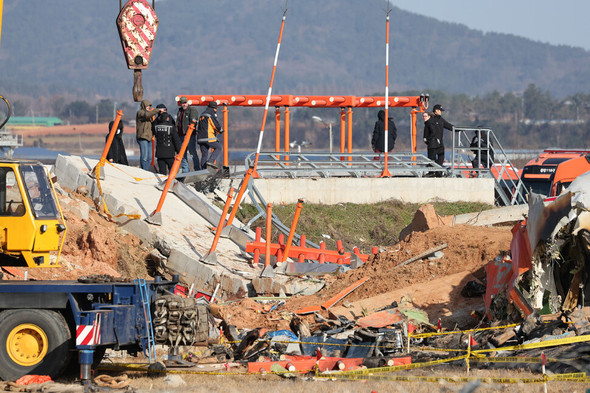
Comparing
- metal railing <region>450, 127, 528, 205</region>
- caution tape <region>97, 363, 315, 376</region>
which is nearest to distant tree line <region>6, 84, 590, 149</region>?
metal railing <region>450, 127, 528, 205</region>

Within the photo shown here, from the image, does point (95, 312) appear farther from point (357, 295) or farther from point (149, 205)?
point (149, 205)

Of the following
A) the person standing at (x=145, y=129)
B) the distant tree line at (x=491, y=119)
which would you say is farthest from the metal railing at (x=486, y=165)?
the distant tree line at (x=491, y=119)

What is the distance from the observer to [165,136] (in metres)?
23.4

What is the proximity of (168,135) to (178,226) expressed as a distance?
374 centimetres

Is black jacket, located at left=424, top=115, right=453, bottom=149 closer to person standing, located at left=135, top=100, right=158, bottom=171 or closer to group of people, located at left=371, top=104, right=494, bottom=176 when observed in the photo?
group of people, located at left=371, top=104, right=494, bottom=176

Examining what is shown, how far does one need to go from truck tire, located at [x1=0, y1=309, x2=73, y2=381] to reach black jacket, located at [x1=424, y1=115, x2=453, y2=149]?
16875 millimetres

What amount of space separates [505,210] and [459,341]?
8993 mm

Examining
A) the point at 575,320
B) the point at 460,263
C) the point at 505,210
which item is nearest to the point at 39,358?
the point at 575,320

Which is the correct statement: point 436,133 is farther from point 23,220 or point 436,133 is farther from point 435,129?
point 23,220

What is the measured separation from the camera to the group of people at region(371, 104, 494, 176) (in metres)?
27.2

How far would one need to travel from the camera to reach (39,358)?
11.7 metres

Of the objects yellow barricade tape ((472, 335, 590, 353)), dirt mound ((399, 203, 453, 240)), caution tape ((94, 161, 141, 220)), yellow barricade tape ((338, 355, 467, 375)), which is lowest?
yellow barricade tape ((338, 355, 467, 375))

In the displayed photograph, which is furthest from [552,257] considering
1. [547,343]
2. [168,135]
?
[168,135]

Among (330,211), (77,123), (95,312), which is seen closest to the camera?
(95,312)
